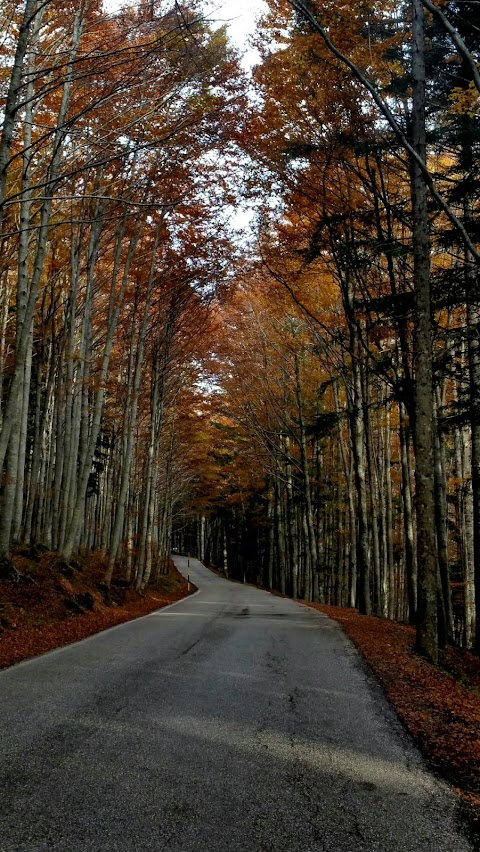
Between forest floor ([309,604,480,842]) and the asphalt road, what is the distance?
18 centimetres

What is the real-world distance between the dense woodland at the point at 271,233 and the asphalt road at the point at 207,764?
407 centimetres

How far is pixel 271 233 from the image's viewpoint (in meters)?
14.2

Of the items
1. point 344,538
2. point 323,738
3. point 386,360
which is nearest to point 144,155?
point 386,360

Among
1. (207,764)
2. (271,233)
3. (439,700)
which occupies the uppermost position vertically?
(271,233)

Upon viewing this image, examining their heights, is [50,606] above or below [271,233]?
below

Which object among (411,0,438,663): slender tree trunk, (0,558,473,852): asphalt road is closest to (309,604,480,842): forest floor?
(0,558,473,852): asphalt road

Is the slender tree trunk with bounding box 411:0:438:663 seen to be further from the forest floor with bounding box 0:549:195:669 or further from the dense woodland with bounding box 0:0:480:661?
the forest floor with bounding box 0:549:195:669

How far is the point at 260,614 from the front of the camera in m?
13.8

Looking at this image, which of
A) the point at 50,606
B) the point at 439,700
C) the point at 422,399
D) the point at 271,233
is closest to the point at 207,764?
the point at 439,700

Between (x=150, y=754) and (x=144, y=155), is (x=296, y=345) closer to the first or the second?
(x=144, y=155)

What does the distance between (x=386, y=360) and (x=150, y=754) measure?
777 centimetres

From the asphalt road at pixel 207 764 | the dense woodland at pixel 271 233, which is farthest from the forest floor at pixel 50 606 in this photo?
the asphalt road at pixel 207 764

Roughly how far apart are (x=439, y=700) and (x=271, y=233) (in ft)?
38.6

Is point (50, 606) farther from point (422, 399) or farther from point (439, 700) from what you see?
point (422, 399)
